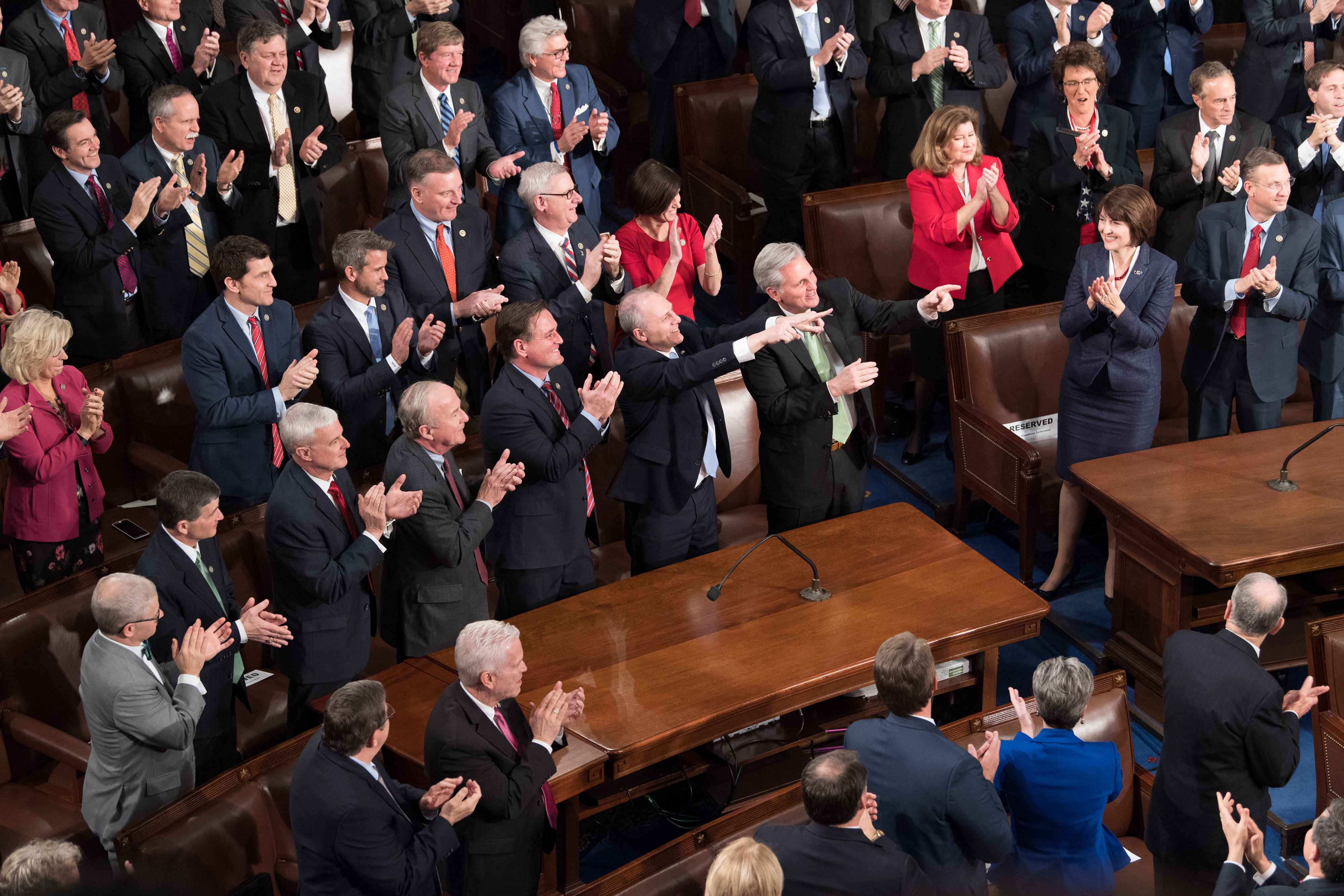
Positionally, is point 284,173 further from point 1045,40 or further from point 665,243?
point 1045,40

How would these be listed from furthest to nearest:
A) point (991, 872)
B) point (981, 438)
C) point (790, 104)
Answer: point (790, 104) < point (981, 438) < point (991, 872)

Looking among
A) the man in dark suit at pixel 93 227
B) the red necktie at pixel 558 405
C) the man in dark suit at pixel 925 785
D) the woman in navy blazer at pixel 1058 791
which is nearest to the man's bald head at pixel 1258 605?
the woman in navy blazer at pixel 1058 791

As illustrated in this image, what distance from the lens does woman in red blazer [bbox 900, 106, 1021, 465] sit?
217 inches

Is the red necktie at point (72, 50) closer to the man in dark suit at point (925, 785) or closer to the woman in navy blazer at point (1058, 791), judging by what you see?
the man in dark suit at point (925, 785)

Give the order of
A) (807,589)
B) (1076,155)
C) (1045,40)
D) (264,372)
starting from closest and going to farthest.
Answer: (807,589), (264,372), (1076,155), (1045,40)

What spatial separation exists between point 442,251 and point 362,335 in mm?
583

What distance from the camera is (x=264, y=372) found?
4.54 metres

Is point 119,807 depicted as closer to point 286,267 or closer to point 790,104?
point 286,267

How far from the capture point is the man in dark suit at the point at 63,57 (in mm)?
5648

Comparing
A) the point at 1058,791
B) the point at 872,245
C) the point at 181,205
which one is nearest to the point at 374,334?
the point at 181,205

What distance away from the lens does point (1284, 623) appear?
4.73 meters

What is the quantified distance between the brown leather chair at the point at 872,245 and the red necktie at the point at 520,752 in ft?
10.4

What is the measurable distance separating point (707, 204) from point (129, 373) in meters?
3.03

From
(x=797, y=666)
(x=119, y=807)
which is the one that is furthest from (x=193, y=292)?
(x=797, y=666)
